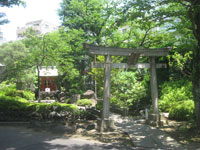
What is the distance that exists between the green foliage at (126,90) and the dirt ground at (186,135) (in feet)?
17.1

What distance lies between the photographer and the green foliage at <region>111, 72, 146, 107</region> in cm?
1454

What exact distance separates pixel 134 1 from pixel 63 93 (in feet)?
66.3

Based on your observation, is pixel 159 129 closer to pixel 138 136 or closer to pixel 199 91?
pixel 138 136

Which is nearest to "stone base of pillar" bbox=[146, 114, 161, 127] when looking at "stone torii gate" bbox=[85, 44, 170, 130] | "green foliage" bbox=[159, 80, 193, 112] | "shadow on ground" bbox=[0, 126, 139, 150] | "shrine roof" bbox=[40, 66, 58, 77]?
"stone torii gate" bbox=[85, 44, 170, 130]

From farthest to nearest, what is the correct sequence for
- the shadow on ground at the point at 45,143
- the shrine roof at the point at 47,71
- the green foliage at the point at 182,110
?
the shrine roof at the point at 47,71 → the green foliage at the point at 182,110 → the shadow on ground at the point at 45,143

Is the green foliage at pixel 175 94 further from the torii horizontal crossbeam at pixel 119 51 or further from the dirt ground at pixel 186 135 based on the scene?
the torii horizontal crossbeam at pixel 119 51

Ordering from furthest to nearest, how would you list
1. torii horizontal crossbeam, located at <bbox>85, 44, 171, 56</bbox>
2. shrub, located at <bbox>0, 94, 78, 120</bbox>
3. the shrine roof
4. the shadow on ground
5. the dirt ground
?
the shrine roof
shrub, located at <bbox>0, 94, 78, 120</bbox>
torii horizontal crossbeam, located at <bbox>85, 44, 171, 56</bbox>
the dirt ground
the shadow on ground

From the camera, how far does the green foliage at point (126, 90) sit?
572 inches

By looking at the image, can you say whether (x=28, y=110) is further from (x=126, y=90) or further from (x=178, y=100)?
(x=178, y=100)

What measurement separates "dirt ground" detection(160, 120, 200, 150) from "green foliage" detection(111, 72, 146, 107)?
520 centimetres

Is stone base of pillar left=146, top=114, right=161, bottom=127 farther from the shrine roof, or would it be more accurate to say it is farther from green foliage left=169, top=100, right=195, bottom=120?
the shrine roof

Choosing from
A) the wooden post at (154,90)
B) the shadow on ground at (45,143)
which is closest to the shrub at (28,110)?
the shadow on ground at (45,143)

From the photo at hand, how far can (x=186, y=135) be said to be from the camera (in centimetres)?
781

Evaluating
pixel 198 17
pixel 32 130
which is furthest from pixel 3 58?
pixel 198 17
